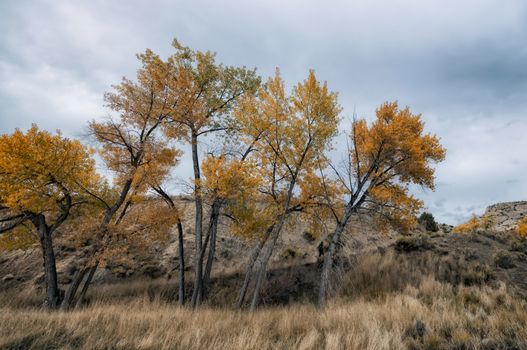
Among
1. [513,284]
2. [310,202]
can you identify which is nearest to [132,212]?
[310,202]

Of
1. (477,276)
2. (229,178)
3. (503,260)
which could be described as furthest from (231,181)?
(503,260)

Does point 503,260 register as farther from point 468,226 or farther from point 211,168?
point 468,226

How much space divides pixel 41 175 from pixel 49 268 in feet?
17.0

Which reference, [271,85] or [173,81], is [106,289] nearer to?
[173,81]

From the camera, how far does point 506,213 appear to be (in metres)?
49.1

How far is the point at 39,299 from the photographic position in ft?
56.9

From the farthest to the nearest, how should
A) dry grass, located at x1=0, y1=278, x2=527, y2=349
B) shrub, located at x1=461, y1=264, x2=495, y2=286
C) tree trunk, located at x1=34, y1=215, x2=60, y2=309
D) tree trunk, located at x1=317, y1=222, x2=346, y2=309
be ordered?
tree trunk, located at x1=34, y1=215, x2=60, y2=309
shrub, located at x1=461, y1=264, x2=495, y2=286
tree trunk, located at x1=317, y1=222, x2=346, y2=309
dry grass, located at x1=0, y1=278, x2=527, y2=349

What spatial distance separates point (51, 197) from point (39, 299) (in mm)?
8837

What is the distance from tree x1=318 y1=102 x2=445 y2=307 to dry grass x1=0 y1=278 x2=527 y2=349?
484 cm

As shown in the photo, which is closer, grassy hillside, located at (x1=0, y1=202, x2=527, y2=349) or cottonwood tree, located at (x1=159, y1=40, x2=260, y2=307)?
grassy hillside, located at (x1=0, y1=202, x2=527, y2=349)

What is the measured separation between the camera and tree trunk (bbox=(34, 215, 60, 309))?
13848 mm

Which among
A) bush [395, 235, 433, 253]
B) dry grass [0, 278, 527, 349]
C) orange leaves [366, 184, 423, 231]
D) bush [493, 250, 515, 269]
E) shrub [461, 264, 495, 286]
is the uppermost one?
orange leaves [366, 184, 423, 231]

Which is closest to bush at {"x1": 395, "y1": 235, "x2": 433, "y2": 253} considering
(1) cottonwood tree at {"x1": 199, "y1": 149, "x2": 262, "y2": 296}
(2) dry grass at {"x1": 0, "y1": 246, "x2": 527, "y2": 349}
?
(2) dry grass at {"x1": 0, "y1": 246, "x2": 527, "y2": 349}

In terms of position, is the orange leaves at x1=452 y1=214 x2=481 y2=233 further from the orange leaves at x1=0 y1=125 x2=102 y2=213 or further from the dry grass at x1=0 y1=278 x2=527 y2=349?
the orange leaves at x1=0 y1=125 x2=102 y2=213
